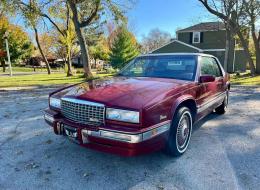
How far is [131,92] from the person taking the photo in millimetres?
3182

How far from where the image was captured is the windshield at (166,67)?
416 cm

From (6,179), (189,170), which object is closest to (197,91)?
(189,170)

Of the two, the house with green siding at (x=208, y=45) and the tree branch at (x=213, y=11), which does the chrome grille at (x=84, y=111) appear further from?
the house with green siding at (x=208, y=45)

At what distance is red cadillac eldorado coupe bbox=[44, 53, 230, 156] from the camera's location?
279 centimetres

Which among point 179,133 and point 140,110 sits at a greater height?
point 140,110

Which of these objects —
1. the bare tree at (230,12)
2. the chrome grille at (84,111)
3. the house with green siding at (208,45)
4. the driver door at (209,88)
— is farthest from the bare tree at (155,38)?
the chrome grille at (84,111)

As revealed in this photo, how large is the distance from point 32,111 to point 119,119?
4580 millimetres

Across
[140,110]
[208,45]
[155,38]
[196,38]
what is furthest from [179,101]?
[155,38]

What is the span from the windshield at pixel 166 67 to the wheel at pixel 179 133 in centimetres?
76

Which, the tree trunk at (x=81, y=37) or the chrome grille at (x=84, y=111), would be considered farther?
the tree trunk at (x=81, y=37)

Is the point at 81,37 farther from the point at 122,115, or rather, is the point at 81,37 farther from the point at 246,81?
the point at 122,115

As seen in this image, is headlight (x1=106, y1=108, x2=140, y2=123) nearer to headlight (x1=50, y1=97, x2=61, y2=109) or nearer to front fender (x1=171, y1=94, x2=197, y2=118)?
front fender (x1=171, y1=94, x2=197, y2=118)

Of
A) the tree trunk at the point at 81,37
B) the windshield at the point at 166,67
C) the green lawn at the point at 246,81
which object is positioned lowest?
the green lawn at the point at 246,81

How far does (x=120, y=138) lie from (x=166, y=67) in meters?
2.07
